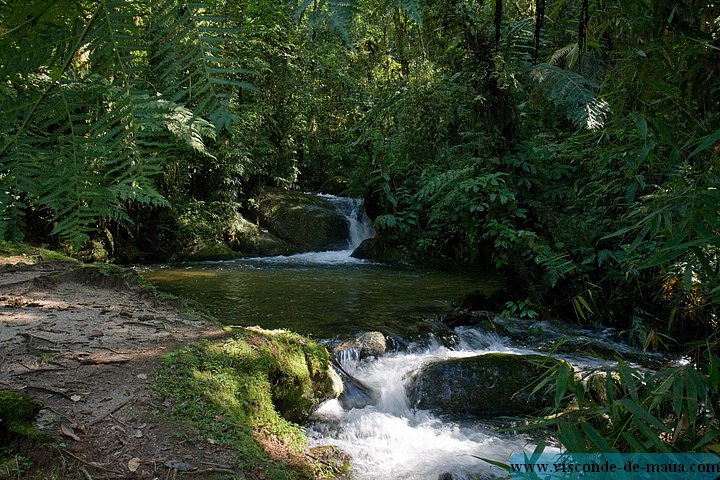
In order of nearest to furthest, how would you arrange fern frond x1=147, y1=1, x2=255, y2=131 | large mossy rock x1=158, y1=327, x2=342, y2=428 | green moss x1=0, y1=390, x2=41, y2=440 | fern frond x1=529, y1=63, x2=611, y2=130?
fern frond x1=147, y1=1, x2=255, y2=131, green moss x1=0, y1=390, x2=41, y2=440, large mossy rock x1=158, y1=327, x2=342, y2=428, fern frond x1=529, y1=63, x2=611, y2=130

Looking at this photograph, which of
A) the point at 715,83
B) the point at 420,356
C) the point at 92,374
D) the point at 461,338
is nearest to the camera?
the point at 715,83

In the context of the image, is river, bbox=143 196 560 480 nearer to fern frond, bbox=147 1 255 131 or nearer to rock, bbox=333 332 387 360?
rock, bbox=333 332 387 360

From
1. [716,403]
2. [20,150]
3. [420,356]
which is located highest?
[20,150]

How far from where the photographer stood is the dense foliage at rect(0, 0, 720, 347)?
0.47 meters

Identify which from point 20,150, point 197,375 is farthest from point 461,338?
point 20,150

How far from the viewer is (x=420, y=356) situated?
6.21 meters

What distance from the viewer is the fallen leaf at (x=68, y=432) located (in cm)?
275

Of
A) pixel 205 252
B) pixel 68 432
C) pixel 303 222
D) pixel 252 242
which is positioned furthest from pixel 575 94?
pixel 303 222

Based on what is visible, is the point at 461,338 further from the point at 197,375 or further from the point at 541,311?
the point at 197,375

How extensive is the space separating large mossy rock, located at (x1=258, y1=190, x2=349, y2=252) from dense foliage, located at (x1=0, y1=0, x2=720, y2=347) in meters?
0.89

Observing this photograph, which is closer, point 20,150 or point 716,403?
point 20,150

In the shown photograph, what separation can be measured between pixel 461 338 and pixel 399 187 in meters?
7.43

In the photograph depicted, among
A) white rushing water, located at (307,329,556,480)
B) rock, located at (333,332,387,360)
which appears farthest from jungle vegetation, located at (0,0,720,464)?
rock, located at (333,332,387,360)

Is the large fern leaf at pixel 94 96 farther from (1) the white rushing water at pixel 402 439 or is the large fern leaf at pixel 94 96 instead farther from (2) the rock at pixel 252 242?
(2) the rock at pixel 252 242
